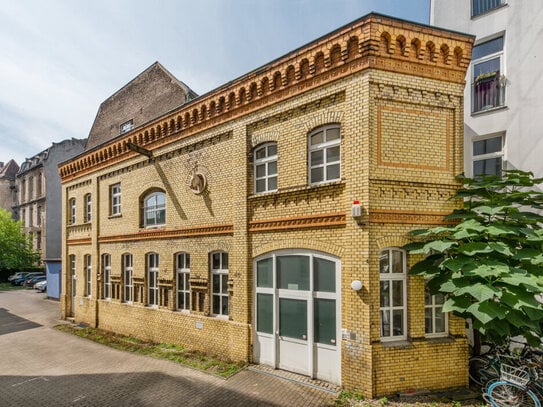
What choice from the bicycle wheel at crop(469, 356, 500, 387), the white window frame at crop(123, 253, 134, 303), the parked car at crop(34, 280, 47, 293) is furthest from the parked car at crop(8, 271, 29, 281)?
the bicycle wheel at crop(469, 356, 500, 387)

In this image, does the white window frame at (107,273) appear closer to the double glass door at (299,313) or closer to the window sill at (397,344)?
the double glass door at (299,313)

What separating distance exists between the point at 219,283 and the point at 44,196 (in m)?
34.8

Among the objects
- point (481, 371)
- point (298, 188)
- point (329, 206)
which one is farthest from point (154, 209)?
point (481, 371)

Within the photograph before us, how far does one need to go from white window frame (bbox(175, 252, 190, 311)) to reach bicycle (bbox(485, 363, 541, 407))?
926cm

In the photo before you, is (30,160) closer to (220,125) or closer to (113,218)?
(113,218)

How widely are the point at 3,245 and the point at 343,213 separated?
4159cm

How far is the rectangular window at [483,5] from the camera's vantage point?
11.0 m

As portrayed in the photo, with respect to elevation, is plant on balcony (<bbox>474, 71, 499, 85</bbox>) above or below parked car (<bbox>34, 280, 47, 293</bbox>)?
above

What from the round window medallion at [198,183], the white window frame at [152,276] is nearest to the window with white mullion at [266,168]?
the round window medallion at [198,183]

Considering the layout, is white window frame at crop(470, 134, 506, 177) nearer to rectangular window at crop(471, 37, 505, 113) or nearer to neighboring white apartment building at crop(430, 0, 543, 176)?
neighboring white apartment building at crop(430, 0, 543, 176)

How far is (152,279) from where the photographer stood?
13.7 meters

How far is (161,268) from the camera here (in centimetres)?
1304

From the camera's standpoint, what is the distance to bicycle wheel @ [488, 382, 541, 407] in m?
6.95

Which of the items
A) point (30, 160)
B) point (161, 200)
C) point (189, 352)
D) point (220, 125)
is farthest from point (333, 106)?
point (30, 160)
